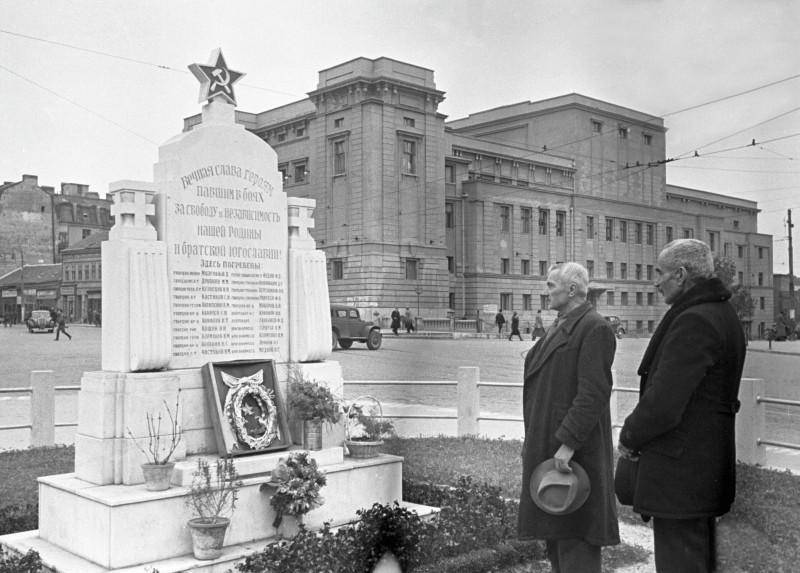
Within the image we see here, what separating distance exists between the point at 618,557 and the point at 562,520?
6.02 ft

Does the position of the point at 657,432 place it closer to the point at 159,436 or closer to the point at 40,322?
the point at 159,436

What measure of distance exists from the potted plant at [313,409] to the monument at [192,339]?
0.52 ft

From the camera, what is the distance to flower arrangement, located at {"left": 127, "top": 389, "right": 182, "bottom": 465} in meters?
5.30

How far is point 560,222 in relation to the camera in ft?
15.3

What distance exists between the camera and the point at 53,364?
18891mm

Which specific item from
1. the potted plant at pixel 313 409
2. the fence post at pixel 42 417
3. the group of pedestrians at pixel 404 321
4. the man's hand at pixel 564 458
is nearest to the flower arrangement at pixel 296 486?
the potted plant at pixel 313 409

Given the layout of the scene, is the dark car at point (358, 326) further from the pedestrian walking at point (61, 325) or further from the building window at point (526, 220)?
the pedestrian walking at point (61, 325)

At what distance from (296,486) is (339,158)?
246cm

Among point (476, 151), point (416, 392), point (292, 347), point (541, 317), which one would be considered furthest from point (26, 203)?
point (416, 392)

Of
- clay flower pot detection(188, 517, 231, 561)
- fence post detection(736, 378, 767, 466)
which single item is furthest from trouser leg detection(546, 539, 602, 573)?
fence post detection(736, 378, 767, 466)

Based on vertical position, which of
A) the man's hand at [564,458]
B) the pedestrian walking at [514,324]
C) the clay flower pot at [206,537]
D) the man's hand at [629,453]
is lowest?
the clay flower pot at [206,537]

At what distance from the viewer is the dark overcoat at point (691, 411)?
10.6ft

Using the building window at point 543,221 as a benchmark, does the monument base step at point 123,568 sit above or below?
below

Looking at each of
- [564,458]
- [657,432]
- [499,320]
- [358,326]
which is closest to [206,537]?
[499,320]
